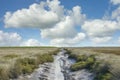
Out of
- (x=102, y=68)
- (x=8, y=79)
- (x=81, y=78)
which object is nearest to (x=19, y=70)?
(x=8, y=79)

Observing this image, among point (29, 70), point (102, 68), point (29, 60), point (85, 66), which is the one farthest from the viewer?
point (29, 60)

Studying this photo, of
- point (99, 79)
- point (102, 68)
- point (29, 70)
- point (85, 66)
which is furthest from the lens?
point (85, 66)

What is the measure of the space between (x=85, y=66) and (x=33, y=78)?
9256 millimetres

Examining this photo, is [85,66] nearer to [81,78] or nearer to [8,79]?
[81,78]

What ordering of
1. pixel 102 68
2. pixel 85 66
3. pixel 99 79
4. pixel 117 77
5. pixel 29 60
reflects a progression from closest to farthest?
pixel 117 77, pixel 99 79, pixel 102 68, pixel 85 66, pixel 29 60

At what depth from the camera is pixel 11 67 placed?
84.7 ft

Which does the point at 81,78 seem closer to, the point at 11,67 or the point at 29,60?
the point at 11,67

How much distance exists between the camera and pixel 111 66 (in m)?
23.9

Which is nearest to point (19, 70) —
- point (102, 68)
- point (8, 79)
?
point (8, 79)

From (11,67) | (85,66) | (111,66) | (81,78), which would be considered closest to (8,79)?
(11,67)

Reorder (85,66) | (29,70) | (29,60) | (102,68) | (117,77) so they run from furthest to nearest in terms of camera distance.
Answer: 1. (29,60)
2. (85,66)
3. (29,70)
4. (102,68)
5. (117,77)

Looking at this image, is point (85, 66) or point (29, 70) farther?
point (85, 66)

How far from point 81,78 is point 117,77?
21.0 ft

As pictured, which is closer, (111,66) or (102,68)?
(111,66)
